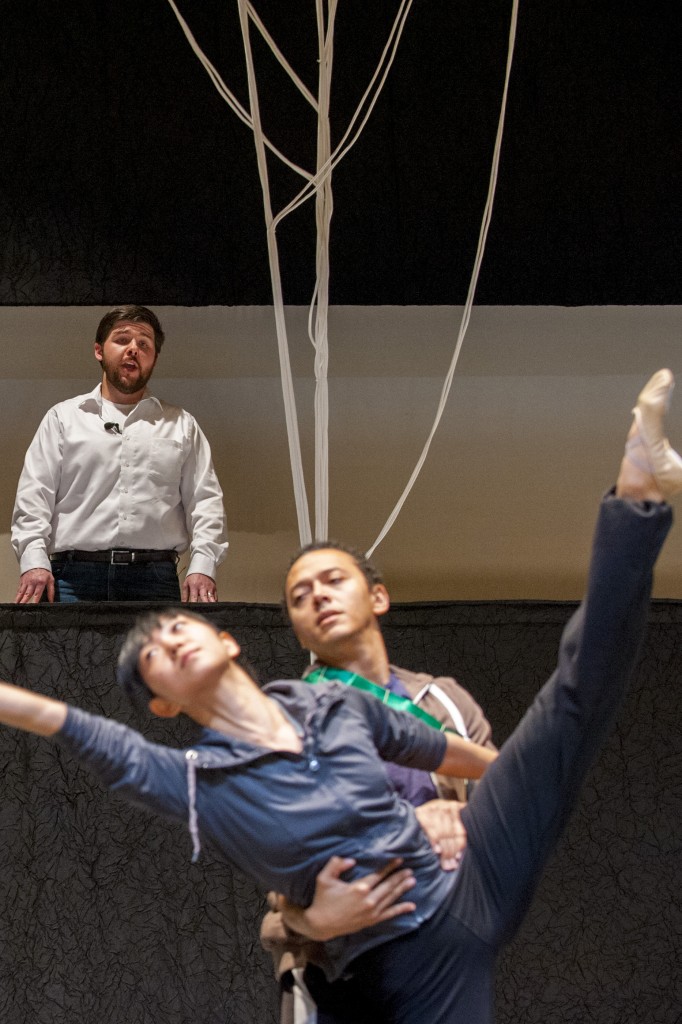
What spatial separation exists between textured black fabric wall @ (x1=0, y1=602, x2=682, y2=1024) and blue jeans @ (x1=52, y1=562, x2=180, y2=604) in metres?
0.19

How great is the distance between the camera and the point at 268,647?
7.79 ft

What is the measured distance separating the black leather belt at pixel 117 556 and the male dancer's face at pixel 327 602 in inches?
41.0

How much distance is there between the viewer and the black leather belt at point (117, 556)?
255 cm

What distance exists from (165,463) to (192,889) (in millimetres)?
905

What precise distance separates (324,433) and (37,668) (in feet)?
2.56

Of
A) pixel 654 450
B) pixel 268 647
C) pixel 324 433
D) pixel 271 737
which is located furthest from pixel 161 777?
pixel 268 647

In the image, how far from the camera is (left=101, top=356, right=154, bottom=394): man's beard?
269 centimetres

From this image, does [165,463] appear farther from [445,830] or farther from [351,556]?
[445,830]

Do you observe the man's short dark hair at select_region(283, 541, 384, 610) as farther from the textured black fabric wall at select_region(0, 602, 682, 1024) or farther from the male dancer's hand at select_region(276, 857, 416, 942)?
the textured black fabric wall at select_region(0, 602, 682, 1024)

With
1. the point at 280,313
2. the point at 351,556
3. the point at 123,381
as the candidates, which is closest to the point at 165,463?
the point at 123,381
